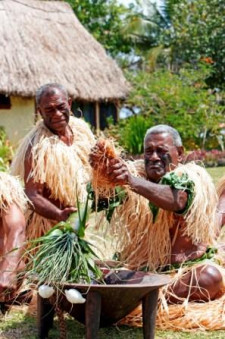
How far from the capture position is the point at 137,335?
3.46 meters

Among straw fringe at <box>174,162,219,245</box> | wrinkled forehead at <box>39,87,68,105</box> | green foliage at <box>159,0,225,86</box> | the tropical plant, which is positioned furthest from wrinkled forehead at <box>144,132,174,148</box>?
green foliage at <box>159,0,225,86</box>

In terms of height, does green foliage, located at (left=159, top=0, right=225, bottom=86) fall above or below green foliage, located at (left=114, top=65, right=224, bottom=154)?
above

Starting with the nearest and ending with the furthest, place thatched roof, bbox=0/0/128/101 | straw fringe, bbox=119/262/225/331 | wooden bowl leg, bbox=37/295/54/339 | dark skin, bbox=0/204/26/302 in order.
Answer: wooden bowl leg, bbox=37/295/54/339 < straw fringe, bbox=119/262/225/331 < dark skin, bbox=0/204/26/302 < thatched roof, bbox=0/0/128/101

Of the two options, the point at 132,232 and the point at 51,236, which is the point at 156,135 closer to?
the point at 132,232

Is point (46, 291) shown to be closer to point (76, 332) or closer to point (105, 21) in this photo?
point (76, 332)

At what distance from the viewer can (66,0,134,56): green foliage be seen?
2381 cm

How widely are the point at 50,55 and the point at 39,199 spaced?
37.0 ft

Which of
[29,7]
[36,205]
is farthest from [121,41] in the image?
[36,205]

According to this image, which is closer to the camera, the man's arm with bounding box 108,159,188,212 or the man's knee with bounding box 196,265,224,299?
the man's arm with bounding box 108,159,188,212

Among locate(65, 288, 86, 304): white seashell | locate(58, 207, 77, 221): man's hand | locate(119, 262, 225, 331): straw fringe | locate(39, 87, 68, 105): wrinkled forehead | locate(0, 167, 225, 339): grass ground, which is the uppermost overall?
locate(39, 87, 68, 105): wrinkled forehead

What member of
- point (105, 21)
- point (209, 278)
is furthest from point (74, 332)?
point (105, 21)

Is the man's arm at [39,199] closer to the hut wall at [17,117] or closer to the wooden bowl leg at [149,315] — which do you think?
the wooden bowl leg at [149,315]

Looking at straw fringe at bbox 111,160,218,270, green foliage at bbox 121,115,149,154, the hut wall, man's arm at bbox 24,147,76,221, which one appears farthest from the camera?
the hut wall

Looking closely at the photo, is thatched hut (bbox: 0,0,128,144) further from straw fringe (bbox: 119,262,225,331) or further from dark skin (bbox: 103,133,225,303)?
straw fringe (bbox: 119,262,225,331)
